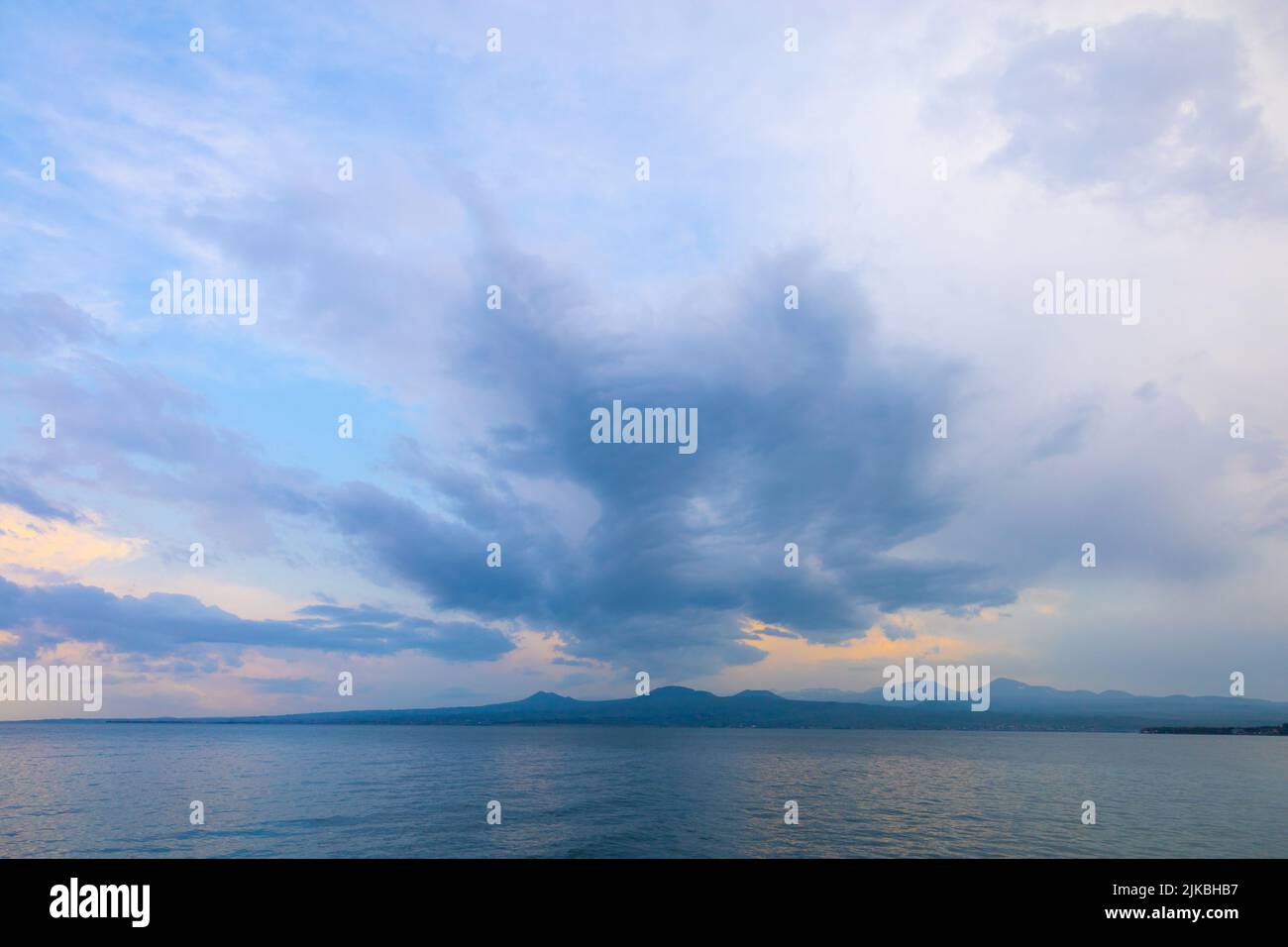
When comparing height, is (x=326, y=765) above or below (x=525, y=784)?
below

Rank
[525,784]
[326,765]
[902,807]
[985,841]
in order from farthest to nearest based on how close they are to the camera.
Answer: [326,765], [525,784], [902,807], [985,841]
